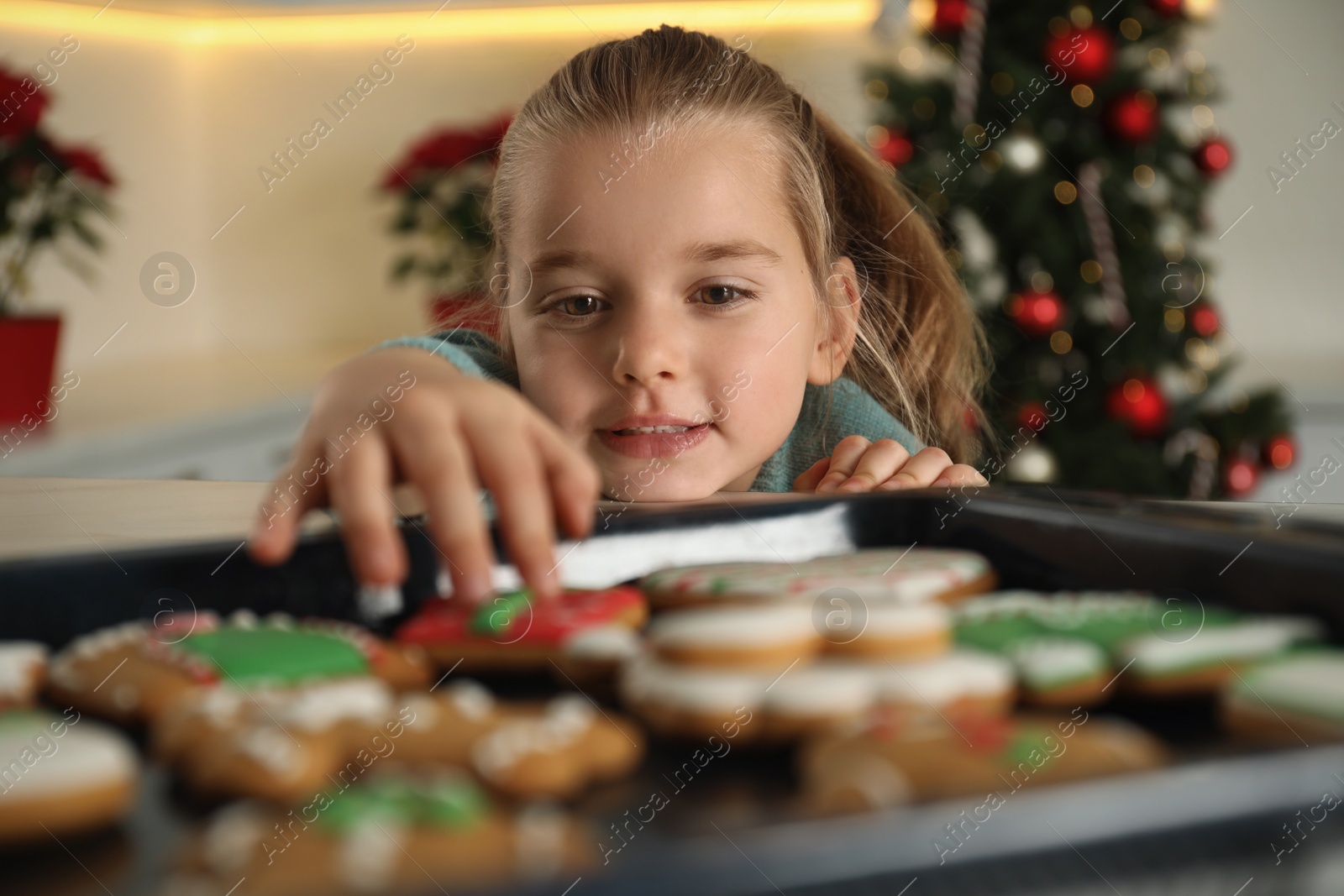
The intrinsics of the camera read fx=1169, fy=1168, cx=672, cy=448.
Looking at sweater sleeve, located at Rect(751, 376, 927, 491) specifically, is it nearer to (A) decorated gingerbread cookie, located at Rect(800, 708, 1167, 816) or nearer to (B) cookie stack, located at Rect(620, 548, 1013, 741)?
(B) cookie stack, located at Rect(620, 548, 1013, 741)

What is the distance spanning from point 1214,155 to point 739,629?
95.8 inches

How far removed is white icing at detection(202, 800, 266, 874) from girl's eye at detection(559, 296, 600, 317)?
885mm

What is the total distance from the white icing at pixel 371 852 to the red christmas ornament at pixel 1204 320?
250 centimetres

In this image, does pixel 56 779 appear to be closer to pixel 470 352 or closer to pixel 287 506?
pixel 287 506

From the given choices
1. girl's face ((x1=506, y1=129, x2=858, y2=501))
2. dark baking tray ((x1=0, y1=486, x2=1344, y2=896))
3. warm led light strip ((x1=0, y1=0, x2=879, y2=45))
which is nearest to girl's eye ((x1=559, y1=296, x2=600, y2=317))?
girl's face ((x1=506, y1=129, x2=858, y2=501))

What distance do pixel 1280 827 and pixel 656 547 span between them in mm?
339

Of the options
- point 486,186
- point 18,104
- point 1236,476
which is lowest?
point 1236,476

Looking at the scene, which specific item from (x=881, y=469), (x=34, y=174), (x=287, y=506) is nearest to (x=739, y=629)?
(x=287, y=506)

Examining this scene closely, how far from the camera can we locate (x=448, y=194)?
9.31 ft

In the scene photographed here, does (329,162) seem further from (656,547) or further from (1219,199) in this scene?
(656,547)

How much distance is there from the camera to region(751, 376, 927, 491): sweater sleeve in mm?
1367

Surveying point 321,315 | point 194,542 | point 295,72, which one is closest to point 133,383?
point 321,315

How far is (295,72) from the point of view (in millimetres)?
Answer: 3330

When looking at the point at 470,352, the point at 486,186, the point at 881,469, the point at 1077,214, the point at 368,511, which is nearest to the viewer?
the point at 368,511
